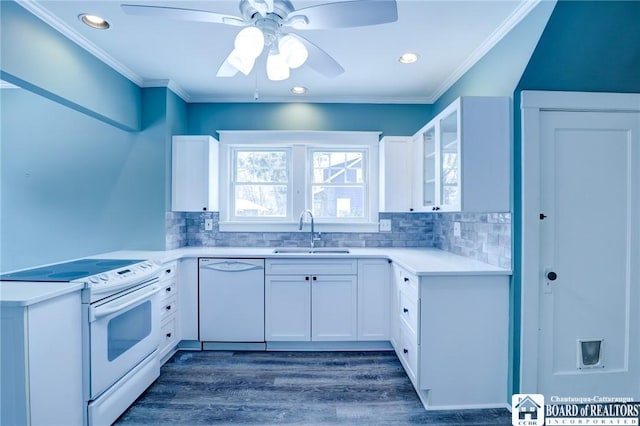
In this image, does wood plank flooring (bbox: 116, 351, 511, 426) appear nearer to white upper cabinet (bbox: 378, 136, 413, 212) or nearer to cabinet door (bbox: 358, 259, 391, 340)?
cabinet door (bbox: 358, 259, 391, 340)

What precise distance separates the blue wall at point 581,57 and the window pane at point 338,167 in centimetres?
169

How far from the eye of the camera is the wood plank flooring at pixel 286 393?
1853 mm

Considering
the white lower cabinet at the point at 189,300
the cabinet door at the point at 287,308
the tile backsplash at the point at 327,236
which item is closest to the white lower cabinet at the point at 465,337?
the cabinet door at the point at 287,308

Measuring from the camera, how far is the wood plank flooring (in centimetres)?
185

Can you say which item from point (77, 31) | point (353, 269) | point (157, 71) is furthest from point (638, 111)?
point (77, 31)

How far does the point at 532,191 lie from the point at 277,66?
5.69 ft

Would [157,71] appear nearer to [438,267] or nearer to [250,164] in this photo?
[250,164]

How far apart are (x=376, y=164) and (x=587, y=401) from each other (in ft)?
8.28

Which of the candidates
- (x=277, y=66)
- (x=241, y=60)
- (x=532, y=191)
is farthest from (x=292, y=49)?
(x=532, y=191)

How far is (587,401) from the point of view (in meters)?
1.91

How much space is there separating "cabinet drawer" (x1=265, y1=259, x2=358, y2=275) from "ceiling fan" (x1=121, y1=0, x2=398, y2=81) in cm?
169

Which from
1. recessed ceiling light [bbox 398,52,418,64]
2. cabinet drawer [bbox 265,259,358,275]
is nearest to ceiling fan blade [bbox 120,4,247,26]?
recessed ceiling light [bbox 398,52,418,64]

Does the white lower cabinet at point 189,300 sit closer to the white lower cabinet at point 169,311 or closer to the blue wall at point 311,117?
the white lower cabinet at point 169,311

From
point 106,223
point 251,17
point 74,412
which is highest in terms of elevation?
point 251,17
